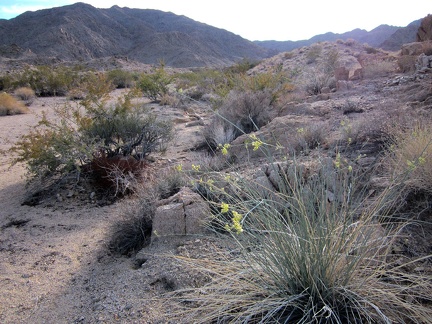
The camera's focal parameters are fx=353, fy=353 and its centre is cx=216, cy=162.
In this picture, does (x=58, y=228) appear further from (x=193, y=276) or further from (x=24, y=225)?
(x=193, y=276)

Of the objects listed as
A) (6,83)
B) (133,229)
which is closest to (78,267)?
(133,229)

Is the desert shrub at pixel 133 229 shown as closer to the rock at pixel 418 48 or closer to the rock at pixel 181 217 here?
the rock at pixel 181 217

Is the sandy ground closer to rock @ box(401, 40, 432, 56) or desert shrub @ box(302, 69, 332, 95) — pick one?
desert shrub @ box(302, 69, 332, 95)

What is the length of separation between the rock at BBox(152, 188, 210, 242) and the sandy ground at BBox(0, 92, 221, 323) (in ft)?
0.58

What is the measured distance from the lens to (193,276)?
3213 mm

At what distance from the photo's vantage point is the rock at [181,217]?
4062 mm

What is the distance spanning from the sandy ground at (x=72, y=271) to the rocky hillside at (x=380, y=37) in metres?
46.4

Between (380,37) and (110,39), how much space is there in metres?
54.8

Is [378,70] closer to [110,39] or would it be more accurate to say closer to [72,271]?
[72,271]

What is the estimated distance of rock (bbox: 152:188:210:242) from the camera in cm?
406

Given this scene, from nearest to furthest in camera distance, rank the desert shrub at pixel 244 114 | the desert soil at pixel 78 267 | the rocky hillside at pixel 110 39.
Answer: the desert soil at pixel 78 267, the desert shrub at pixel 244 114, the rocky hillside at pixel 110 39

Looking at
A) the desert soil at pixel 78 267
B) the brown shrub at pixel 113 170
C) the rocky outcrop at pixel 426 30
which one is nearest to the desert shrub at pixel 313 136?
the desert soil at pixel 78 267

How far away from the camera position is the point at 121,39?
7544 centimetres

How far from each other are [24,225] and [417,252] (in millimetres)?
5056
